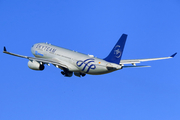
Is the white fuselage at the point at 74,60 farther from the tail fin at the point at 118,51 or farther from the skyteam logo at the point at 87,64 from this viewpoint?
the tail fin at the point at 118,51

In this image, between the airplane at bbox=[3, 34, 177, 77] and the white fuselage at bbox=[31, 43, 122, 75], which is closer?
the airplane at bbox=[3, 34, 177, 77]

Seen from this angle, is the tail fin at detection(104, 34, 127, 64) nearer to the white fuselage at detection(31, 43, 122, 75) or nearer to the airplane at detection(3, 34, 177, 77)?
the airplane at detection(3, 34, 177, 77)

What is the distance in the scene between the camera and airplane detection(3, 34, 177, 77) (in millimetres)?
54125

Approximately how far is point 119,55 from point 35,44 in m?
23.1

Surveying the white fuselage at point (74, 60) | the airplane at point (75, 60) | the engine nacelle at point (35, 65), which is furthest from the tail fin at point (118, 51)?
the engine nacelle at point (35, 65)

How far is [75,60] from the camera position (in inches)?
2333

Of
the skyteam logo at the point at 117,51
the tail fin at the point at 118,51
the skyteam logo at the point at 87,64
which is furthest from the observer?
the skyteam logo at the point at 87,64

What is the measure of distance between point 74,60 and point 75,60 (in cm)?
26

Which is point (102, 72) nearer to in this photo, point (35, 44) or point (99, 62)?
point (99, 62)

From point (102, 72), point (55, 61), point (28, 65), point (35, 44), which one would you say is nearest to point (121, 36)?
point (102, 72)

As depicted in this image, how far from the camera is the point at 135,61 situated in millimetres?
60875

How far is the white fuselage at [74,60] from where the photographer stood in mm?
55031

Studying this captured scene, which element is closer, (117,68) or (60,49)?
(117,68)

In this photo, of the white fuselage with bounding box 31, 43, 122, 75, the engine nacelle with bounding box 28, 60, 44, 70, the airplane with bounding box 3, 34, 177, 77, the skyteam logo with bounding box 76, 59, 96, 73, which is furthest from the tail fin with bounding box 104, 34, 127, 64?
the engine nacelle with bounding box 28, 60, 44, 70
